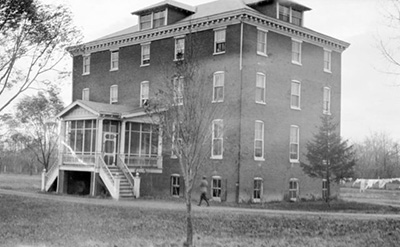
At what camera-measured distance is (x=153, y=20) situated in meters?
31.1

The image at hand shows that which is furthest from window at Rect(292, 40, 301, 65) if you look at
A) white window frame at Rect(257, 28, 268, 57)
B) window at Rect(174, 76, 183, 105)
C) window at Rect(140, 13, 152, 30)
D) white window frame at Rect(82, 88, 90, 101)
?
window at Rect(174, 76, 183, 105)

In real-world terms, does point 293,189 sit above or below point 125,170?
below

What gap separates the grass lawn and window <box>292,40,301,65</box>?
38.7 ft

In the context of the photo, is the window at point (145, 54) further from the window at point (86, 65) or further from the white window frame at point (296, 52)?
the white window frame at point (296, 52)

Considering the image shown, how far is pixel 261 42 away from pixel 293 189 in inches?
304

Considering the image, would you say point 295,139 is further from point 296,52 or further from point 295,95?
point 296,52

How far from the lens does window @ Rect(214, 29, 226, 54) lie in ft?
89.5

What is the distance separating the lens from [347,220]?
18.3 metres

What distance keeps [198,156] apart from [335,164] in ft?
47.8

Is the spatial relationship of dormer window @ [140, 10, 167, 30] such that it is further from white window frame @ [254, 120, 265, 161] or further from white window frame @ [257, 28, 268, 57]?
white window frame @ [254, 120, 265, 161]

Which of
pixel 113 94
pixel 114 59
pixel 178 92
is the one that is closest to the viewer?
pixel 178 92

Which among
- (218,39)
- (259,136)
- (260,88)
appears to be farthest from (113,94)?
(259,136)

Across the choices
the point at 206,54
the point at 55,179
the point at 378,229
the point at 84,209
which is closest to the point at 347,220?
the point at 378,229

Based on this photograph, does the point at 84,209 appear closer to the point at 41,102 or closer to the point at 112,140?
the point at 112,140
